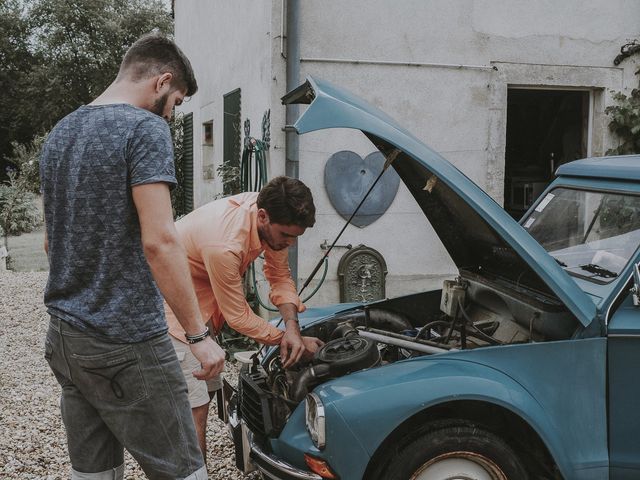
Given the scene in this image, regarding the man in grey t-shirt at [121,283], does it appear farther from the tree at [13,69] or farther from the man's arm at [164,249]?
the tree at [13,69]

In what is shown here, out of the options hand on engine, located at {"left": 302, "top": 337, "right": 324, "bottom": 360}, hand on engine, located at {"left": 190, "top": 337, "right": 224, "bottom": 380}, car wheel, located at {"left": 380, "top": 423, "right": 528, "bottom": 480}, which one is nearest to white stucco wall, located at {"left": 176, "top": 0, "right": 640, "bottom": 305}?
hand on engine, located at {"left": 302, "top": 337, "right": 324, "bottom": 360}

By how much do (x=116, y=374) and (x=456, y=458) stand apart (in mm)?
1402

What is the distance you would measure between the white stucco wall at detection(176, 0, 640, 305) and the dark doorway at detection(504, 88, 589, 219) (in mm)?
1166

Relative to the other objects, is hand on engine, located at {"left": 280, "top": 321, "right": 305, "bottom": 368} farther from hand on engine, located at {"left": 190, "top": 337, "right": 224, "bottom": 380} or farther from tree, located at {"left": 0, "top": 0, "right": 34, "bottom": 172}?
tree, located at {"left": 0, "top": 0, "right": 34, "bottom": 172}

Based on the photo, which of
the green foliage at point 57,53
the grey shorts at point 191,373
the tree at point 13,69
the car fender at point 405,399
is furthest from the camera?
the tree at point 13,69

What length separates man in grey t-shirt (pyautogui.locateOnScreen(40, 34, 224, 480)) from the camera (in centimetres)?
213

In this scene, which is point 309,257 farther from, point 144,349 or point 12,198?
point 12,198

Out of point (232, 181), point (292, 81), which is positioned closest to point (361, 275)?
point (292, 81)

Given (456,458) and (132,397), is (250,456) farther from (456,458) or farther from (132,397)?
(132,397)

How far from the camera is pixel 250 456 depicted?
3033mm

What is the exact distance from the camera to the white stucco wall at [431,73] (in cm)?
640

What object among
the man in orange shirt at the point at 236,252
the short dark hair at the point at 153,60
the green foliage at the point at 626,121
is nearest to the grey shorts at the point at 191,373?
the man in orange shirt at the point at 236,252

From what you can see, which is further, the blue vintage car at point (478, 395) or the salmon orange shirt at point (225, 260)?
the salmon orange shirt at point (225, 260)

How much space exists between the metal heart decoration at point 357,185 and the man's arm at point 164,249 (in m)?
4.34
